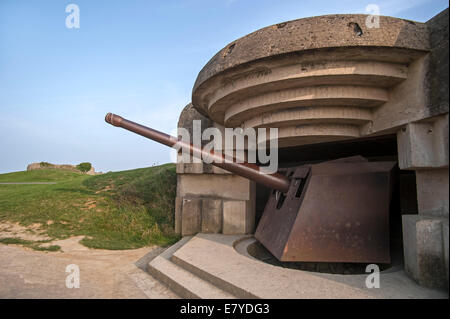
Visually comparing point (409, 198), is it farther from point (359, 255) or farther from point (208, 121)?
point (208, 121)

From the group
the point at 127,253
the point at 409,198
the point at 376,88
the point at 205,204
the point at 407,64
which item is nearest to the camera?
the point at 407,64

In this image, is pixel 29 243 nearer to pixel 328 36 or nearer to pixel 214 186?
pixel 214 186

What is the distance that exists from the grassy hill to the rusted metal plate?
2.88 meters

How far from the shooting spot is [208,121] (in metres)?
5.62

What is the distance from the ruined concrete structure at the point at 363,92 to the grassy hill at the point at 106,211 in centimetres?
308

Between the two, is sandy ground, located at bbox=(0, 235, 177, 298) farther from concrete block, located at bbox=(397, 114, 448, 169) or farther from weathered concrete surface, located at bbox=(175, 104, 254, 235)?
concrete block, located at bbox=(397, 114, 448, 169)

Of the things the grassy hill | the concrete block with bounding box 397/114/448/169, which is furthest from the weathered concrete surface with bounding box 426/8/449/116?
the grassy hill

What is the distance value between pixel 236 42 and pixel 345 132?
6.14 feet

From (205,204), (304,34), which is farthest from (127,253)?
(304,34)

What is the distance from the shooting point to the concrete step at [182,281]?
104 inches

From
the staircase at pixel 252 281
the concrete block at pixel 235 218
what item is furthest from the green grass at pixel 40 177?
the staircase at pixel 252 281

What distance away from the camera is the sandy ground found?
2936 mm

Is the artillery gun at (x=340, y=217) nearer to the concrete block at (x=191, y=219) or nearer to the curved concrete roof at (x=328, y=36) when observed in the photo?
the curved concrete roof at (x=328, y=36)

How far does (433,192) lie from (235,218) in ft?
10.5
